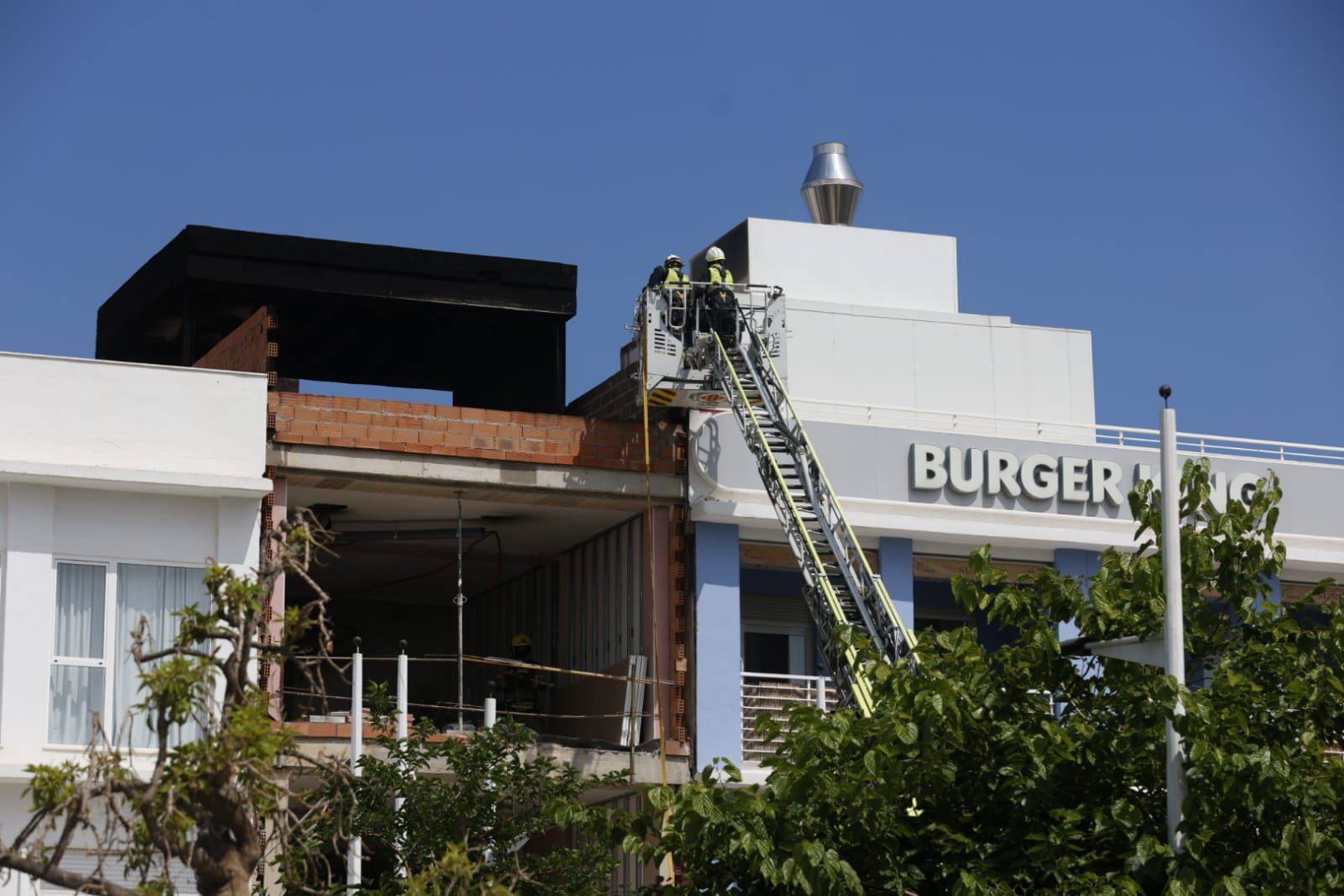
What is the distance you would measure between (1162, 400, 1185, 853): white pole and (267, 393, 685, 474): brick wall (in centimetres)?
1215

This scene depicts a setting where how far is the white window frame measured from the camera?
2619 cm

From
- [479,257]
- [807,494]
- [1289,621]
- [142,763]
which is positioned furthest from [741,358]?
[1289,621]

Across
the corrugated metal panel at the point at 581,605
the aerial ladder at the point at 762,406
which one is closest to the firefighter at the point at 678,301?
the aerial ladder at the point at 762,406

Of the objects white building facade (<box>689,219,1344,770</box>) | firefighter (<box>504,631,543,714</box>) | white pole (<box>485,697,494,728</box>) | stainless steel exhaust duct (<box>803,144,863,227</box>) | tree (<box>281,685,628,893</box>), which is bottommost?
tree (<box>281,685,628,893</box>)

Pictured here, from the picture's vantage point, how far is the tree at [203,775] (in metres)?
12.5

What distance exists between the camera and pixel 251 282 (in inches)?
1304

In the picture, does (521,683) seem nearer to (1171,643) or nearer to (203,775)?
(1171,643)

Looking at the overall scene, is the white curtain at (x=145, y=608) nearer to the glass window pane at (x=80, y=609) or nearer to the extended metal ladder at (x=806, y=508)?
the glass window pane at (x=80, y=609)

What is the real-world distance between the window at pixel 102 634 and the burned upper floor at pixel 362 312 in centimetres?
556

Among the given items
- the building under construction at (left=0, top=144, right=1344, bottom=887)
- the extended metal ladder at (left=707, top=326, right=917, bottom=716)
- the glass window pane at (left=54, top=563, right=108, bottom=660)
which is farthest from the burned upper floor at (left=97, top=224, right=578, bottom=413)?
the extended metal ladder at (left=707, top=326, right=917, bottom=716)

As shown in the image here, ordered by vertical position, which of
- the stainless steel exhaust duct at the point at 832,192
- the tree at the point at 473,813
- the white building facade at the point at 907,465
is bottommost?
the tree at the point at 473,813

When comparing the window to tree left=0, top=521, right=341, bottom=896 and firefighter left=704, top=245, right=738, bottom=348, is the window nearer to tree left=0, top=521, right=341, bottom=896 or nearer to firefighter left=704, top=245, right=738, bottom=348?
firefighter left=704, top=245, right=738, bottom=348

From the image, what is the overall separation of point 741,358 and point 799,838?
12.5 m

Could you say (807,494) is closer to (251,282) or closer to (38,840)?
(251,282)
